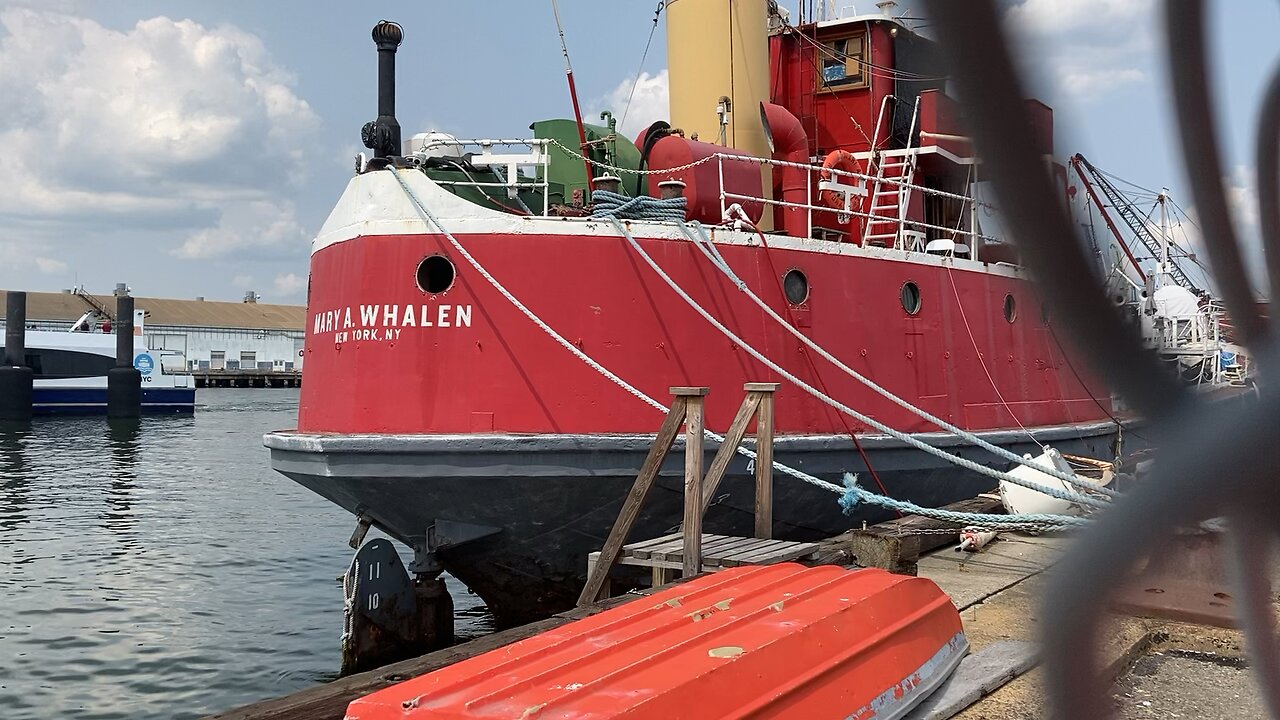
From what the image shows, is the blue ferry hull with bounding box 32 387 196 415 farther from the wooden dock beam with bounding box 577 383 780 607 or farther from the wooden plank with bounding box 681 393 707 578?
the wooden plank with bounding box 681 393 707 578

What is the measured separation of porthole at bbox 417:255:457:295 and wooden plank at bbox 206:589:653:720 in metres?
3.52

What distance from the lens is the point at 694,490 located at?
21.3 feet

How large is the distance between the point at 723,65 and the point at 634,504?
603 cm

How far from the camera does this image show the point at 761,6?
10969mm

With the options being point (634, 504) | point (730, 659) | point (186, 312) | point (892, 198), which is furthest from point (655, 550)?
point (186, 312)

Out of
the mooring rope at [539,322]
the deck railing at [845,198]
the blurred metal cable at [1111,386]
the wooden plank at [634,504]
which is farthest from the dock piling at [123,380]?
the blurred metal cable at [1111,386]

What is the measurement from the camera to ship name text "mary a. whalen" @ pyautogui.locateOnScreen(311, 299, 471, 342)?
7.78 m

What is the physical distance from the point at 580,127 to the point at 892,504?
4732 mm

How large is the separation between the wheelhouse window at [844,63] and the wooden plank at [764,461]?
7326mm

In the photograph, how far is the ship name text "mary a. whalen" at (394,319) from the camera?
306 inches

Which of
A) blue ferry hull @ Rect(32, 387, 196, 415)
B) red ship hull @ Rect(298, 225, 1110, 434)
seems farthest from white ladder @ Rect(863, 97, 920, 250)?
blue ferry hull @ Rect(32, 387, 196, 415)

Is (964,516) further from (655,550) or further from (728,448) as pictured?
(655,550)

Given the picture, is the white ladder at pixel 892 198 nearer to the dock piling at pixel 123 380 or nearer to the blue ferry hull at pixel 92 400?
the dock piling at pixel 123 380

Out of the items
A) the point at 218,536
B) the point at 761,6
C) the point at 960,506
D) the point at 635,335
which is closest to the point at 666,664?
the point at 635,335
